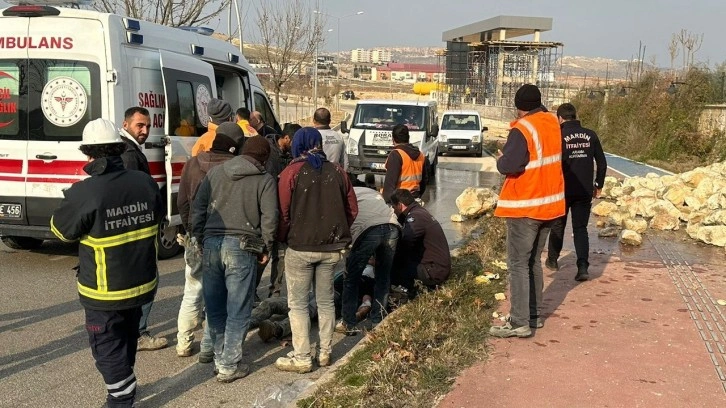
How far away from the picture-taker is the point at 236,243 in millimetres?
4641

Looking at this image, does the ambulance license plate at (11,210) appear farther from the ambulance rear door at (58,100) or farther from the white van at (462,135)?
the white van at (462,135)

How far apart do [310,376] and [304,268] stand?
780 mm

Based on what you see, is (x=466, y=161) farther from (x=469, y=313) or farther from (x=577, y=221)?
(x=469, y=313)

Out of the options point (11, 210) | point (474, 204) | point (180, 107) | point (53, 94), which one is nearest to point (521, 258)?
point (180, 107)

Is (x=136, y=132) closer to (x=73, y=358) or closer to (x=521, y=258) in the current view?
(x=73, y=358)

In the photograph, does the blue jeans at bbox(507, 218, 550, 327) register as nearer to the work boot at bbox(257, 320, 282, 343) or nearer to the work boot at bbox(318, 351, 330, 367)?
the work boot at bbox(318, 351, 330, 367)

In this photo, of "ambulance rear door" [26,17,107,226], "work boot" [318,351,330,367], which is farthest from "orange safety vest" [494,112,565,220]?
"ambulance rear door" [26,17,107,226]

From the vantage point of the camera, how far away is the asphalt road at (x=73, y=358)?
4543 millimetres

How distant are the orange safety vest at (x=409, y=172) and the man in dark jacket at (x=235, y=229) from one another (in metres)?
2.84

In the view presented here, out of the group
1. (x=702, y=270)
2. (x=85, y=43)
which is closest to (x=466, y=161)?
(x=702, y=270)

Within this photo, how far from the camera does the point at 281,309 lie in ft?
20.3

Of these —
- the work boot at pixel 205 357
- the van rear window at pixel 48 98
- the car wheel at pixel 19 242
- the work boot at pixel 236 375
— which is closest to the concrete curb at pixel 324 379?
the work boot at pixel 236 375

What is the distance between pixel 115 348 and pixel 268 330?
1.89 meters

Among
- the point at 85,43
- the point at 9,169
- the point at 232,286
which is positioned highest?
the point at 85,43
